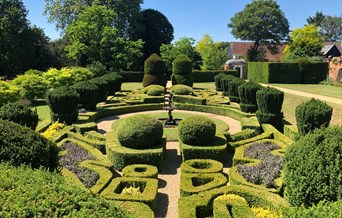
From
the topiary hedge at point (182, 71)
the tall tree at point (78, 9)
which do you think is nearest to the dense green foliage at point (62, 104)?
the topiary hedge at point (182, 71)

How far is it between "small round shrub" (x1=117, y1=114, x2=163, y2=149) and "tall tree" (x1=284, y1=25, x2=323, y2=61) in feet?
144

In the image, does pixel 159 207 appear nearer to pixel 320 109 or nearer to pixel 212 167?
pixel 212 167

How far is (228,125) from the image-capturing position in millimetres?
16281

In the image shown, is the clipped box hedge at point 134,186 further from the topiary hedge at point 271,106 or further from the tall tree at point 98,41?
the tall tree at point 98,41

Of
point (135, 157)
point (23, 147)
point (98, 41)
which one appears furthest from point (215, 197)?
point (98, 41)

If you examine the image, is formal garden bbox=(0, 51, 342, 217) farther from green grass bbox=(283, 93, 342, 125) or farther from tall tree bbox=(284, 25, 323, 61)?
tall tree bbox=(284, 25, 323, 61)

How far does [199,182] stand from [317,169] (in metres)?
3.40

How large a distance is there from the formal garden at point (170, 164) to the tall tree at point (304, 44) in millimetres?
36727

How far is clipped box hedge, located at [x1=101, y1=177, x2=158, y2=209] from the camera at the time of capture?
6.56 metres

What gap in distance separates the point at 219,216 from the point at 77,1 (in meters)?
45.0

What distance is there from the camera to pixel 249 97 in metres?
17.4

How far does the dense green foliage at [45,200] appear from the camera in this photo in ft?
9.87

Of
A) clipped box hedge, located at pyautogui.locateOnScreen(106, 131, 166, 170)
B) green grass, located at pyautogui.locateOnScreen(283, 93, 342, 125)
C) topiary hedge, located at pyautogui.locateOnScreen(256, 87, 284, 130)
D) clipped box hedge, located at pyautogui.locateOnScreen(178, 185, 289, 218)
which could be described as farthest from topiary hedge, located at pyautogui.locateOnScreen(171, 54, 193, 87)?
clipped box hedge, located at pyautogui.locateOnScreen(178, 185, 289, 218)

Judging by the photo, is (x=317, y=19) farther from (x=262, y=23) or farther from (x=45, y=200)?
(x=45, y=200)
